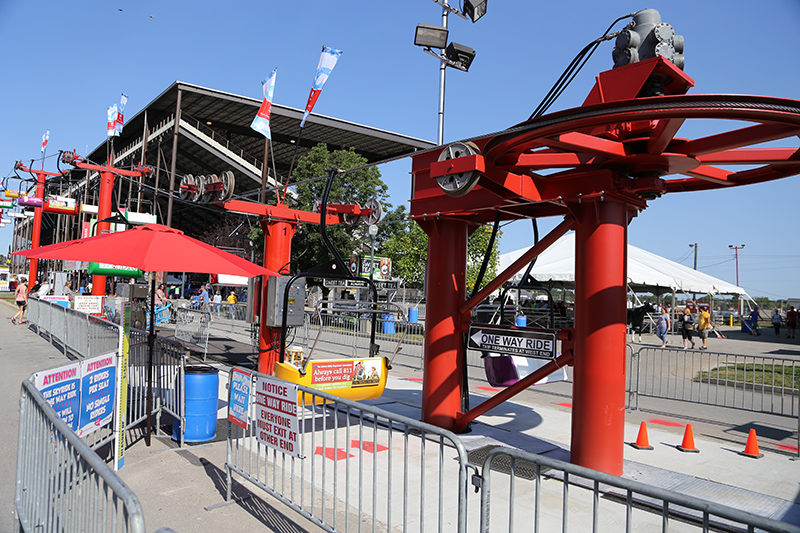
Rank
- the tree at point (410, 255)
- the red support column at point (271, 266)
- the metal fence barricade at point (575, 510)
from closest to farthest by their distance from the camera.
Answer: the metal fence barricade at point (575, 510) → the red support column at point (271, 266) → the tree at point (410, 255)

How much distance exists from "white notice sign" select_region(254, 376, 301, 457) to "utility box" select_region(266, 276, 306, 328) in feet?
18.6

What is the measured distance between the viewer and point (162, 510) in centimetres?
480

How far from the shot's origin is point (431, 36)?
9.21m

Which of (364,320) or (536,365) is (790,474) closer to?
(536,365)

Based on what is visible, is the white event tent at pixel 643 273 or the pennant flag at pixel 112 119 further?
the pennant flag at pixel 112 119

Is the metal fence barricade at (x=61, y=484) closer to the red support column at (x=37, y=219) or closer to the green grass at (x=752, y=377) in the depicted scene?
the green grass at (x=752, y=377)

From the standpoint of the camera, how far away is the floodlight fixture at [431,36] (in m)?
9.14

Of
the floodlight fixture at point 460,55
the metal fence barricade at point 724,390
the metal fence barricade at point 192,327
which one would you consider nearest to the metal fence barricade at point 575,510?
the metal fence barricade at point 724,390

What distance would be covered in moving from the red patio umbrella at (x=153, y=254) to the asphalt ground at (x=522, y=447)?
3.64 feet

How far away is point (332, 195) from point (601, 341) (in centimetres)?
2991

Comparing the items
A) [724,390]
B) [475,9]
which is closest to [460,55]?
[475,9]

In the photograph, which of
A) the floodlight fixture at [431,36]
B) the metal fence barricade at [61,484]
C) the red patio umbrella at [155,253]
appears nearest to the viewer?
the metal fence barricade at [61,484]

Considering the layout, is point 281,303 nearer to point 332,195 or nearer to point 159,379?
point 159,379

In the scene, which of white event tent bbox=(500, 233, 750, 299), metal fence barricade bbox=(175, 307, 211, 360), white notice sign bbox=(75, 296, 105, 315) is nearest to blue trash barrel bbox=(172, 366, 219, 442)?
metal fence barricade bbox=(175, 307, 211, 360)
